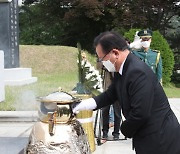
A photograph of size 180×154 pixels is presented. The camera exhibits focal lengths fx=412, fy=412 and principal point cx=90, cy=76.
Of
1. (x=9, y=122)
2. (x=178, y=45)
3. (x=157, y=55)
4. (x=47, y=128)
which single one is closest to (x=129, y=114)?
(x=47, y=128)

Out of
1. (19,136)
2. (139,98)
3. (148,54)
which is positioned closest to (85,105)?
(139,98)

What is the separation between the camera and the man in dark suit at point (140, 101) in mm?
2467

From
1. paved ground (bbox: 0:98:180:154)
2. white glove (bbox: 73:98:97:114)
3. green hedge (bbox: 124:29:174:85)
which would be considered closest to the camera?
white glove (bbox: 73:98:97:114)

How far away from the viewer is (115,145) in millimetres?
5688

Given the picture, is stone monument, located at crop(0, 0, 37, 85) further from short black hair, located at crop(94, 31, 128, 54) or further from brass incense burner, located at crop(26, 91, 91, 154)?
short black hair, located at crop(94, 31, 128, 54)

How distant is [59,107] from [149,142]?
0.61 metres

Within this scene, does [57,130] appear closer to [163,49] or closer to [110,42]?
[110,42]

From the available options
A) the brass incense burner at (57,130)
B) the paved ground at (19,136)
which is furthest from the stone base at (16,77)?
the brass incense burner at (57,130)

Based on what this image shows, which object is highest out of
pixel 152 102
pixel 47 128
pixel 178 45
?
pixel 152 102

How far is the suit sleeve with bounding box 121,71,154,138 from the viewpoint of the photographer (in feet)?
8.04

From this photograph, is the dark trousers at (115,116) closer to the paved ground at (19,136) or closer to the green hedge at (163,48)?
the paved ground at (19,136)

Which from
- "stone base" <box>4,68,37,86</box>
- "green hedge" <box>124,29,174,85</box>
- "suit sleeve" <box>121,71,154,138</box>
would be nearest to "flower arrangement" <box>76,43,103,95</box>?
"suit sleeve" <box>121,71,154,138</box>

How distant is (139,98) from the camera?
8.02 ft

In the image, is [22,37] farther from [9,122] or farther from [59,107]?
[59,107]
